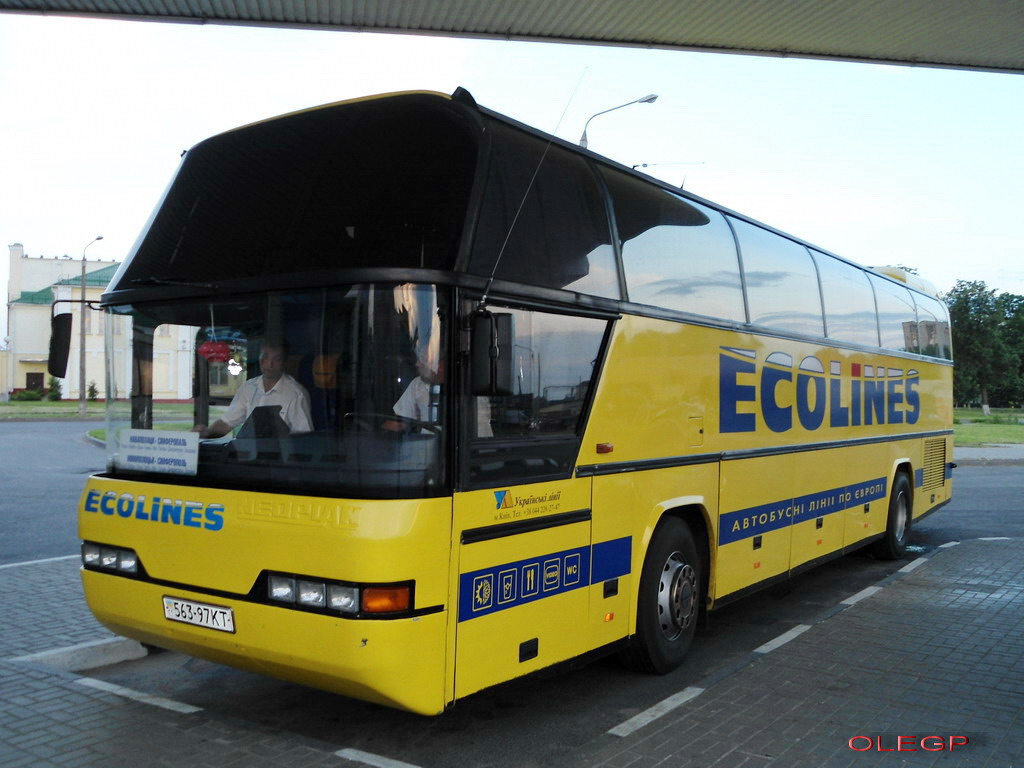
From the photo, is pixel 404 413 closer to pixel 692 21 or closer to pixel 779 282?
pixel 779 282

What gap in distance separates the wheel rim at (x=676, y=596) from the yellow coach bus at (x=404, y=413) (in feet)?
0.07

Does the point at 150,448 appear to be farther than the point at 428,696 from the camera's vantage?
Yes

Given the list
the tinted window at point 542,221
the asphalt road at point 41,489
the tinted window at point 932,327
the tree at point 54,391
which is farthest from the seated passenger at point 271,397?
the tree at point 54,391

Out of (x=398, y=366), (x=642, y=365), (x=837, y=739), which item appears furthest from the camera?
(x=642, y=365)

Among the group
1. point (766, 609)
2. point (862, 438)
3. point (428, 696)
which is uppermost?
point (862, 438)

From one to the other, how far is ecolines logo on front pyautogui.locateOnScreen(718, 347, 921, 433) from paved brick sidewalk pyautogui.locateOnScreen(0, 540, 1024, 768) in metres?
1.83

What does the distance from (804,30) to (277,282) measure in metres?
9.02

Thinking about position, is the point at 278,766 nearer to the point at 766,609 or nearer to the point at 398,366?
the point at 398,366

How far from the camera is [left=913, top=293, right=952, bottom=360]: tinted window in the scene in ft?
41.5

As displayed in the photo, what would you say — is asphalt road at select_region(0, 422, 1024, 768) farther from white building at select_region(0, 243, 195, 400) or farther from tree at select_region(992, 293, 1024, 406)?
tree at select_region(992, 293, 1024, 406)

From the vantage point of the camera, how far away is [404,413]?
422 cm

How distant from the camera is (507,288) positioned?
4.69m

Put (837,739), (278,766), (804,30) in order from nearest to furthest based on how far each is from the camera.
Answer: (278,766) → (837,739) → (804,30)

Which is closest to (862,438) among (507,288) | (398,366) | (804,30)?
(804,30)
